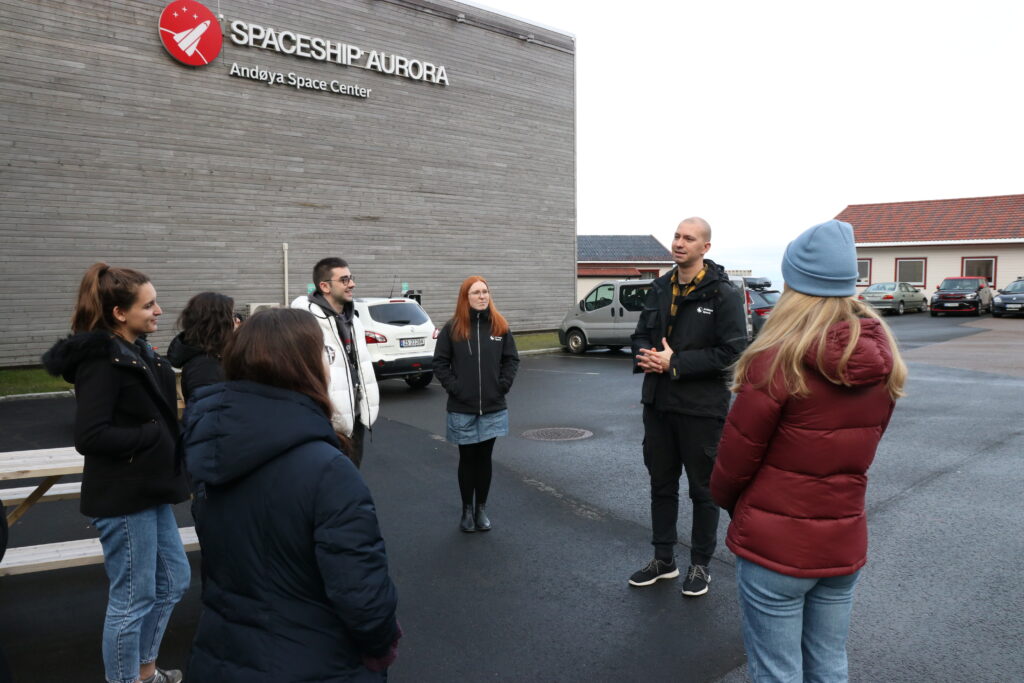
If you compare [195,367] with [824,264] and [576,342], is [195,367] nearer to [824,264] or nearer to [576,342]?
[824,264]

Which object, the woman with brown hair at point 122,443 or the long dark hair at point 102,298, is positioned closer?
the woman with brown hair at point 122,443

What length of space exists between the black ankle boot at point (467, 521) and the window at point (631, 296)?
41.9 feet

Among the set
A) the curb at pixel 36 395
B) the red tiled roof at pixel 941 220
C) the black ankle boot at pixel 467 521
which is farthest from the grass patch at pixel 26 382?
the red tiled roof at pixel 941 220

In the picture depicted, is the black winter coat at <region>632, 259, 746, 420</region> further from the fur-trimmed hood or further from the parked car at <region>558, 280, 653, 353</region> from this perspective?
the parked car at <region>558, 280, 653, 353</region>

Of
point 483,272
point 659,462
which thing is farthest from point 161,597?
point 483,272

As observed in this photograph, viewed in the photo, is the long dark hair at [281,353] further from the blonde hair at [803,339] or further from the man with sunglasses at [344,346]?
the man with sunglasses at [344,346]

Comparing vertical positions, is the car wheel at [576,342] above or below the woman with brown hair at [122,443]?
below

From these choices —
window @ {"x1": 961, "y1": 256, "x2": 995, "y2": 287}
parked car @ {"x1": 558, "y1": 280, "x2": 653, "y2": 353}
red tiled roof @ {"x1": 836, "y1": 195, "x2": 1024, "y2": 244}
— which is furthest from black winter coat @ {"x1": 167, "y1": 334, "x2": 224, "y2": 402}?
window @ {"x1": 961, "y1": 256, "x2": 995, "y2": 287}

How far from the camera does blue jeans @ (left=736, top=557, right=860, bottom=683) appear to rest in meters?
2.39

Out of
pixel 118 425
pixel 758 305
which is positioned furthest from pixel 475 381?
pixel 758 305

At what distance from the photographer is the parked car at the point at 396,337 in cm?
1243

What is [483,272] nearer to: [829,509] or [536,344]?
[536,344]

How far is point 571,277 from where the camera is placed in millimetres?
24406

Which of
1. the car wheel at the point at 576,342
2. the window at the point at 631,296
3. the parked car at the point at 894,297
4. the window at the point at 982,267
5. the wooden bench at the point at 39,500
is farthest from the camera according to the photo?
the window at the point at 982,267
